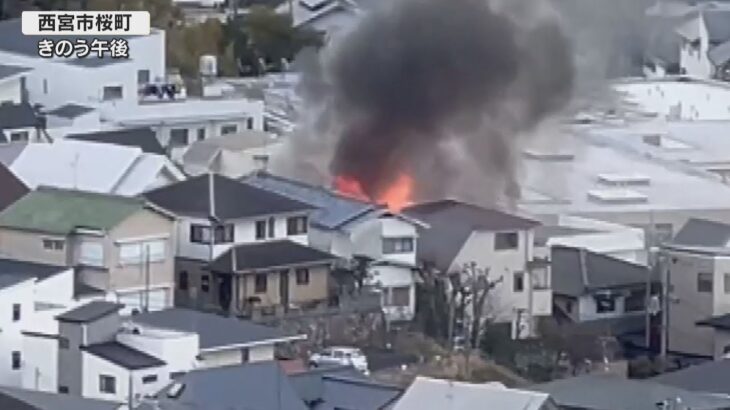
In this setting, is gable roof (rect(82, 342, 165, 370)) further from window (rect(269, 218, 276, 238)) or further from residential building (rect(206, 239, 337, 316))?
window (rect(269, 218, 276, 238))

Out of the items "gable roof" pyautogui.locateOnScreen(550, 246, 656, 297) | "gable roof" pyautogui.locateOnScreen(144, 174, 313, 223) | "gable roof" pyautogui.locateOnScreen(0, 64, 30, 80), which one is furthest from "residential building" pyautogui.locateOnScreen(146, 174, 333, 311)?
"gable roof" pyautogui.locateOnScreen(0, 64, 30, 80)

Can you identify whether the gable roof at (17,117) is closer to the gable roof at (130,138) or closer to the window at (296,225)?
the gable roof at (130,138)

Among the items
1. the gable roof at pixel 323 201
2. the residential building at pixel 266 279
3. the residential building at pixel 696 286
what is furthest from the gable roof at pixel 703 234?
the residential building at pixel 266 279

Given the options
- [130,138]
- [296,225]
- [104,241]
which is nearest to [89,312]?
[104,241]

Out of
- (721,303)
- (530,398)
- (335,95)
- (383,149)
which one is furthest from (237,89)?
(530,398)

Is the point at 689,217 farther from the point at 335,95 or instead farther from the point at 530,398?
the point at 530,398
